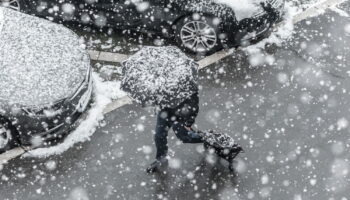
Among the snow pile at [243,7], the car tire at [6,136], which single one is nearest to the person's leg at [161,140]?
the car tire at [6,136]

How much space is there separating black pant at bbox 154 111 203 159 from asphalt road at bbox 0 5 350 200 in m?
0.45

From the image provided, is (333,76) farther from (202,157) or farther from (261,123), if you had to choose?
(202,157)

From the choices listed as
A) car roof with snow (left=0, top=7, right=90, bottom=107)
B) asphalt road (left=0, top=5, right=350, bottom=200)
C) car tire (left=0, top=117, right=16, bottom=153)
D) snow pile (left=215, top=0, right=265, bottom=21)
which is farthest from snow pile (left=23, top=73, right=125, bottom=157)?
snow pile (left=215, top=0, right=265, bottom=21)

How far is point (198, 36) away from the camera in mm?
8375

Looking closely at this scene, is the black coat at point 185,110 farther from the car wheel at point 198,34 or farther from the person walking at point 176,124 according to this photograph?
the car wheel at point 198,34

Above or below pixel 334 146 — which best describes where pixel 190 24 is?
above

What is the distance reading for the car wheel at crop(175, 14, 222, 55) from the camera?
8.19 meters

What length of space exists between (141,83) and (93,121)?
6.30ft

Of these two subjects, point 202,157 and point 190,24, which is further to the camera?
point 190,24

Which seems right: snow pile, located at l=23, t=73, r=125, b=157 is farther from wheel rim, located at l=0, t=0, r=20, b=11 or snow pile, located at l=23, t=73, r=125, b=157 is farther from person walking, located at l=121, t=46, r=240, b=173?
wheel rim, located at l=0, t=0, r=20, b=11

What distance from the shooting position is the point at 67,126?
666cm

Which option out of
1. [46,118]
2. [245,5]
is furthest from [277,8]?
[46,118]

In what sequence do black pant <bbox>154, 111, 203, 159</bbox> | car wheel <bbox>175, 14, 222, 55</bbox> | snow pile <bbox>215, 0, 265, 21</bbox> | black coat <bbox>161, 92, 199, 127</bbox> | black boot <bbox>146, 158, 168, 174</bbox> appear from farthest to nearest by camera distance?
car wheel <bbox>175, 14, 222, 55</bbox>
snow pile <bbox>215, 0, 265, 21</bbox>
black boot <bbox>146, 158, 168, 174</bbox>
black pant <bbox>154, 111, 203, 159</bbox>
black coat <bbox>161, 92, 199, 127</bbox>

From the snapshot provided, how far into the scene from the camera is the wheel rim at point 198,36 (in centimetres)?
827
